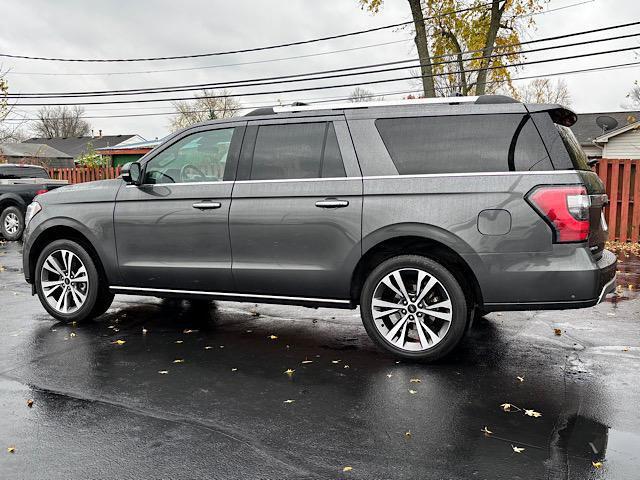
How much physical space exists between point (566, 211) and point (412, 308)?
1331 millimetres

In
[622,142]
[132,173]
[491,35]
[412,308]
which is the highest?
[491,35]

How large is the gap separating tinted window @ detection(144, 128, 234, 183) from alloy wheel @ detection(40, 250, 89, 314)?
46.3 inches

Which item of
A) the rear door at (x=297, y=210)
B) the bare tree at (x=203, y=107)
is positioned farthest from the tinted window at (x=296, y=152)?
the bare tree at (x=203, y=107)

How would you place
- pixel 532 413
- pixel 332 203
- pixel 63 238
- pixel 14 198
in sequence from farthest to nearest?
pixel 14 198
pixel 63 238
pixel 332 203
pixel 532 413

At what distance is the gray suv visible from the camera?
4.29 meters

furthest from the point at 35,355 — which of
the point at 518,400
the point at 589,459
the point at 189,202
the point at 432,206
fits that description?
the point at 589,459

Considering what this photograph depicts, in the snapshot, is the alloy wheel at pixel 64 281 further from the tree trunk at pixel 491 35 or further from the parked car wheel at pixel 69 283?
the tree trunk at pixel 491 35

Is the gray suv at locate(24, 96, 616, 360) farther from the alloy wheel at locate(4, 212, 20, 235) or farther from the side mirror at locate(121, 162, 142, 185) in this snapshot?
the alloy wheel at locate(4, 212, 20, 235)

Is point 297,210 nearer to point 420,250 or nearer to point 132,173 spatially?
point 420,250

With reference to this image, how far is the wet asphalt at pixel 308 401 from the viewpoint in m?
3.00

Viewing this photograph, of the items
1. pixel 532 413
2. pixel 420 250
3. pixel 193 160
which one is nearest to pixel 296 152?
pixel 193 160

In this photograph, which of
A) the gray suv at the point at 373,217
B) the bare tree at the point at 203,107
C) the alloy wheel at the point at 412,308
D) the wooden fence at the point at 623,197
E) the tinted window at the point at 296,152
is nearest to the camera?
the gray suv at the point at 373,217

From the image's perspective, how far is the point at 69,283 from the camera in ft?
19.6

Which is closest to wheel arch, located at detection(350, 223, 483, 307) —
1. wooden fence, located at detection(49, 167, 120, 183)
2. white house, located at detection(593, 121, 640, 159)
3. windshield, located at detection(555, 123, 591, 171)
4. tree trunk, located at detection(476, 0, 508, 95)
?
windshield, located at detection(555, 123, 591, 171)
